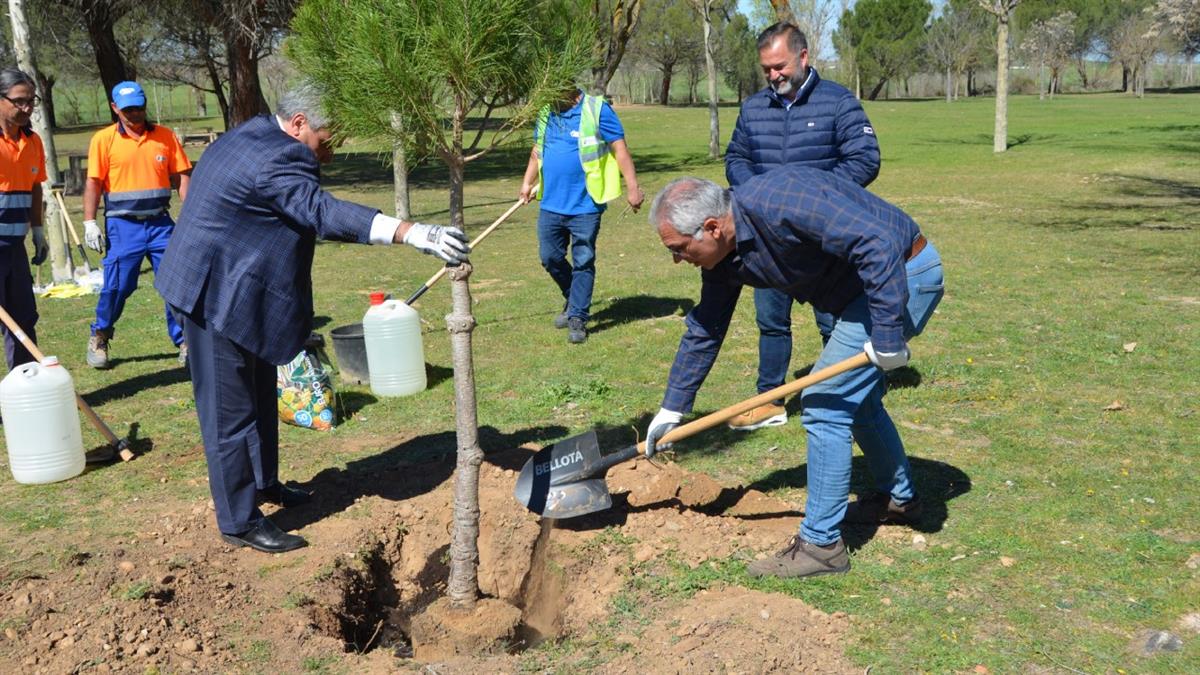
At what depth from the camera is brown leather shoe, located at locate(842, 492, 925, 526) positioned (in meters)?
4.47

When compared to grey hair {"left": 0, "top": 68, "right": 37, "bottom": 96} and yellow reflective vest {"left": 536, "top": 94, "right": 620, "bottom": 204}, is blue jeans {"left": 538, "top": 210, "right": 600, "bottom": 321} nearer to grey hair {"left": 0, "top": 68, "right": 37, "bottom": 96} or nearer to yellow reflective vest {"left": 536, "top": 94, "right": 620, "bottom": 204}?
yellow reflective vest {"left": 536, "top": 94, "right": 620, "bottom": 204}

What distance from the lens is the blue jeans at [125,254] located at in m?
7.46

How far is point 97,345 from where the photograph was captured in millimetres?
7727

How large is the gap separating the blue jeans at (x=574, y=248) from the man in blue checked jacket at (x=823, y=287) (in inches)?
140

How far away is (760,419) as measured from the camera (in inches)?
233

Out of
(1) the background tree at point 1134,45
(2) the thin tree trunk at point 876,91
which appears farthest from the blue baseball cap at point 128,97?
(2) the thin tree trunk at point 876,91

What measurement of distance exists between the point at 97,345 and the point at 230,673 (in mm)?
4885

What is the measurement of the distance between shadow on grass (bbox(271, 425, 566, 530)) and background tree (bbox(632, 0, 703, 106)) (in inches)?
2131

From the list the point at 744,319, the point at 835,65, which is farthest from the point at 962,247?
the point at 835,65

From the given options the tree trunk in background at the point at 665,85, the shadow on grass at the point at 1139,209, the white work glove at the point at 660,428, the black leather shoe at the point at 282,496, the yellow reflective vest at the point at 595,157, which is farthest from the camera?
the tree trunk in background at the point at 665,85

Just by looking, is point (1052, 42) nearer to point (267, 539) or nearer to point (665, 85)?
point (665, 85)

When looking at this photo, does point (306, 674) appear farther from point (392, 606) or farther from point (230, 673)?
point (392, 606)

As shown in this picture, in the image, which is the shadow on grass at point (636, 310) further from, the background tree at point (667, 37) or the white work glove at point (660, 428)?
the background tree at point (667, 37)

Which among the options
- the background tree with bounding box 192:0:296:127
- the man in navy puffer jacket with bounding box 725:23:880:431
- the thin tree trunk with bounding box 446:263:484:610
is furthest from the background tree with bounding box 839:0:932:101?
the thin tree trunk with bounding box 446:263:484:610
